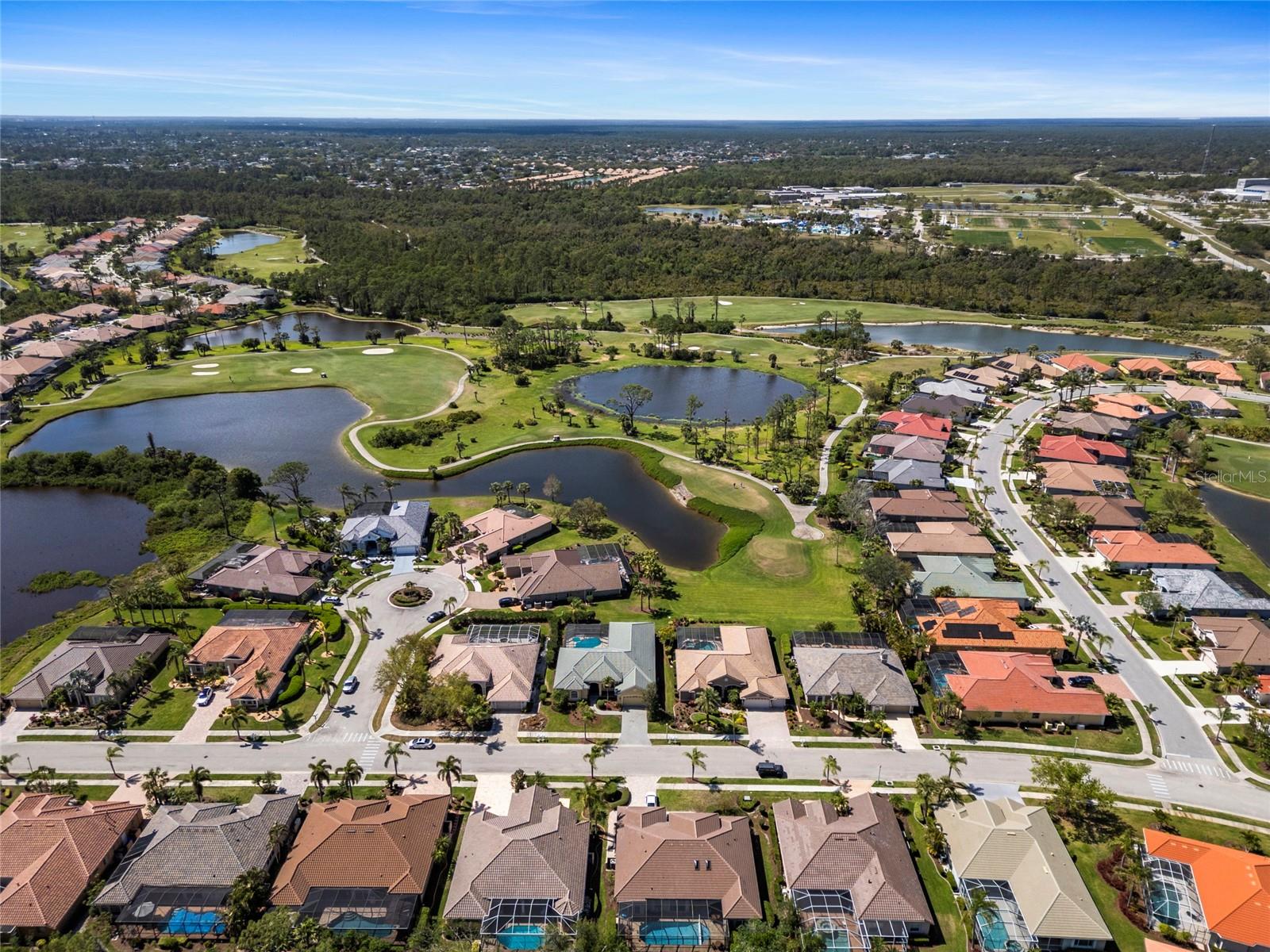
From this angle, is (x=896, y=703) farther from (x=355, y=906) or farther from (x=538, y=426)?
(x=538, y=426)

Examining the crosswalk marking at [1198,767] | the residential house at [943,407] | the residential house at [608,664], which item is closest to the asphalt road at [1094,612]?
the crosswalk marking at [1198,767]

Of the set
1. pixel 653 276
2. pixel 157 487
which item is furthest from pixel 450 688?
pixel 653 276

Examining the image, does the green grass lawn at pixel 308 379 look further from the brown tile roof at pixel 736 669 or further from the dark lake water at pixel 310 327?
the brown tile roof at pixel 736 669

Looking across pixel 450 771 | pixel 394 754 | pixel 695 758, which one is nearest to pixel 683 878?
pixel 695 758

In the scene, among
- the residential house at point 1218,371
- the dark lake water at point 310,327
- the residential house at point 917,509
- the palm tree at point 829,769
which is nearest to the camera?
the palm tree at point 829,769

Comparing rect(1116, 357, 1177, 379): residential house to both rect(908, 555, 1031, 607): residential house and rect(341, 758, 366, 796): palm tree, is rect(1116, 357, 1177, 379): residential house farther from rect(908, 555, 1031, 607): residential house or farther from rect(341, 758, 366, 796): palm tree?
rect(341, 758, 366, 796): palm tree

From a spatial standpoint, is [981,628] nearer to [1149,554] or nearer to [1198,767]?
[1198,767]
